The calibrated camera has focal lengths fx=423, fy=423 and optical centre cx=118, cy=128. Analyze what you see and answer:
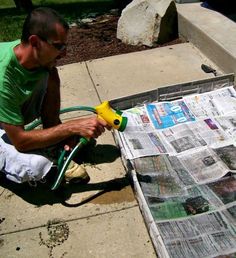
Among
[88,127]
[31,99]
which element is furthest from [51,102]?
[88,127]

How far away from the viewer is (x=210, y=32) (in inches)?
155

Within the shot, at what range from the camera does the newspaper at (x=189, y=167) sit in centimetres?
210

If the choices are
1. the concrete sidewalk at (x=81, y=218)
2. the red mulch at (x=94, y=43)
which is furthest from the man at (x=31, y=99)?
the red mulch at (x=94, y=43)

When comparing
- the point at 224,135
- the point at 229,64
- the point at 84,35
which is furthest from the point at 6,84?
the point at 84,35

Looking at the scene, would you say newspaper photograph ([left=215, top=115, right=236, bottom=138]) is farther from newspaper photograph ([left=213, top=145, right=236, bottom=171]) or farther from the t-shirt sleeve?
the t-shirt sleeve

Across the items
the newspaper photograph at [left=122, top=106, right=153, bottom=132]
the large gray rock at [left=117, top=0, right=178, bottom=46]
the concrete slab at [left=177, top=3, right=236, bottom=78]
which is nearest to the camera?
the newspaper photograph at [left=122, top=106, right=153, bottom=132]

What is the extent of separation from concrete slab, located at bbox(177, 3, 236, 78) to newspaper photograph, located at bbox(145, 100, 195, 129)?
64 cm

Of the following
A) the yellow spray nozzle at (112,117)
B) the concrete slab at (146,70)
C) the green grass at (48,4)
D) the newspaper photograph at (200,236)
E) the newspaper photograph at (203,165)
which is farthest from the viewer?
the green grass at (48,4)

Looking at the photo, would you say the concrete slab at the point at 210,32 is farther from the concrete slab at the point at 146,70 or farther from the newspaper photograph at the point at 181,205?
the newspaper photograph at the point at 181,205

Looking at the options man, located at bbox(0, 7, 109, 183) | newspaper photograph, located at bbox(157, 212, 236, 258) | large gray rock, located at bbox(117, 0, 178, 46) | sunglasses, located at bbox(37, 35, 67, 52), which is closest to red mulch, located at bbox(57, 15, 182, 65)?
large gray rock, located at bbox(117, 0, 178, 46)

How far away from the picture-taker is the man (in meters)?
2.09

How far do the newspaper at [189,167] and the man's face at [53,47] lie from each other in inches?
32.9

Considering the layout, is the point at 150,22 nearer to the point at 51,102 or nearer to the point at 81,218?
the point at 51,102

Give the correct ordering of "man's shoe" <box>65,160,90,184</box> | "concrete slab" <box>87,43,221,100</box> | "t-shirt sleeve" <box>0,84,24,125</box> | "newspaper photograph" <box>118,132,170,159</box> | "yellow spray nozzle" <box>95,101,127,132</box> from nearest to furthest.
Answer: "t-shirt sleeve" <box>0,84,24,125</box>
"yellow spray nozzle" <box>95,101,127,132</box>
"man's shoe" <box>65,160,90,184</box>
"newspaper photograph" <box>118,132,170,159</box>
"concrete slab" <box>87,43,221,100</box>
